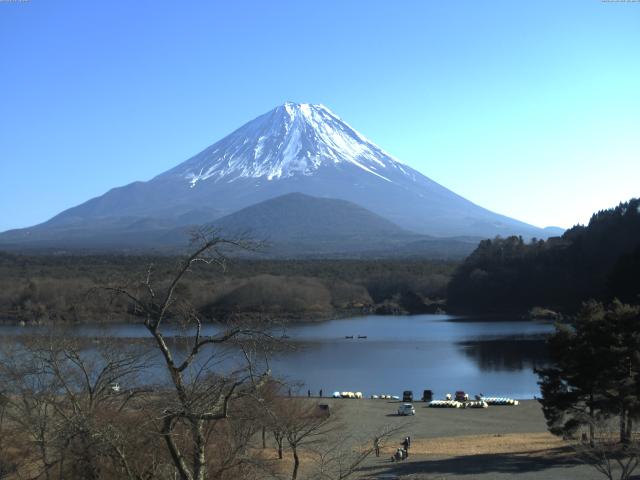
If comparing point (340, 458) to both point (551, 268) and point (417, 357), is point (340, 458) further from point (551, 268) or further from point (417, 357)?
point (551, 268)

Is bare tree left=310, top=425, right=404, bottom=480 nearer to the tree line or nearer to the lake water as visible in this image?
the tree line

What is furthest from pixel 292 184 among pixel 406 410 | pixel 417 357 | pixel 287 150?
pixel 406 410

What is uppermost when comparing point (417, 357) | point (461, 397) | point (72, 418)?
point (72, 418)

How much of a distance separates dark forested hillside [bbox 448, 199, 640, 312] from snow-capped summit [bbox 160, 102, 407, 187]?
89571mm

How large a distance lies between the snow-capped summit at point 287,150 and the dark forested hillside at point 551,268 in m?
89.6

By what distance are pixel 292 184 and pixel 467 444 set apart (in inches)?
4786

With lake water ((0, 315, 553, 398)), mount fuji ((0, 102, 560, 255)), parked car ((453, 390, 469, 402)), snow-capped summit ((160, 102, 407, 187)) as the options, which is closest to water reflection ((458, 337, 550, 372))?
lake water ((0, 315, 553, 398))

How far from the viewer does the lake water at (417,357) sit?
21.5m

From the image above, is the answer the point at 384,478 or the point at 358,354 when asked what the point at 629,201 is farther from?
the point at 384,478

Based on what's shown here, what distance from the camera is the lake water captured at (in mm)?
21500

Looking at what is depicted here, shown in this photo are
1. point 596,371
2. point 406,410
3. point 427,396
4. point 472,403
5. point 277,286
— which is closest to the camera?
point 596,371

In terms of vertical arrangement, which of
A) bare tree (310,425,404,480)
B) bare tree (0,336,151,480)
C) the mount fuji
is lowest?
bare tree (310,425,404,480)

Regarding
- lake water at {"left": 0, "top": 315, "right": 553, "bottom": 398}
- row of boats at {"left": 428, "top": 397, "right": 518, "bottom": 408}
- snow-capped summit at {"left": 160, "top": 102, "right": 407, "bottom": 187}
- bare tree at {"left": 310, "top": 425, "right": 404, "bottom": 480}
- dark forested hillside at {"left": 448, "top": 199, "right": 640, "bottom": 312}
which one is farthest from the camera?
snow-capped summit at {"left": 160, "top": 102, "right": 407, "bottom": 187}

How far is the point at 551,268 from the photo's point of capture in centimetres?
4500
